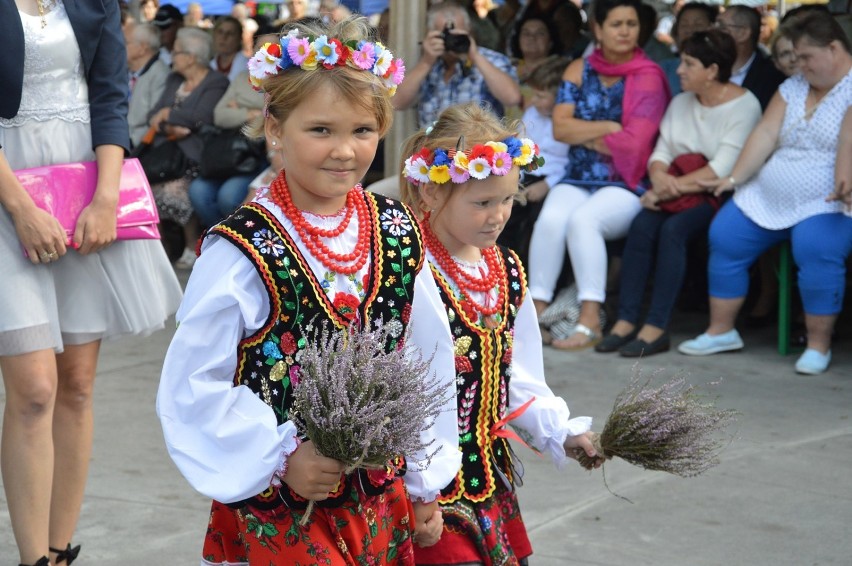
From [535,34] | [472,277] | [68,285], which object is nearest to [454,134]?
[472,277]

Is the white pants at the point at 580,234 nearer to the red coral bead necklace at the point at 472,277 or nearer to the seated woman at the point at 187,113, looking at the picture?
the seated woman at the point at 187,113

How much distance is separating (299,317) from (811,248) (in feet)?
14.5

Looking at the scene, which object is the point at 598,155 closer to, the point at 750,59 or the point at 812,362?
the point at 750,59

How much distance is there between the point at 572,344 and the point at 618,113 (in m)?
1.33

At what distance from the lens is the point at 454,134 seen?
3.04m

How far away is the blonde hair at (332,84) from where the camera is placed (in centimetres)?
241

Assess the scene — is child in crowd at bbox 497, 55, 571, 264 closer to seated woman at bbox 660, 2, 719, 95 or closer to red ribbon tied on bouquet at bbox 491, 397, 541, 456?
seated woman at bbox 660, 2, 719, 95

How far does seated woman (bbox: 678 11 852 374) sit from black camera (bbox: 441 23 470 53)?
1652 millimetres

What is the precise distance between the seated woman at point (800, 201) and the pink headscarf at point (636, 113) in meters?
0.46

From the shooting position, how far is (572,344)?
6719mm

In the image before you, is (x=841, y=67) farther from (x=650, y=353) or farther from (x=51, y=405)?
(x=51, y=405)

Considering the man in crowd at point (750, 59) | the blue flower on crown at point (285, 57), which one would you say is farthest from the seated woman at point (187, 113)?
the blue flower on crown at point (285, 57)

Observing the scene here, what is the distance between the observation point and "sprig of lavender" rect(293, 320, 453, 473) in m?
2.13

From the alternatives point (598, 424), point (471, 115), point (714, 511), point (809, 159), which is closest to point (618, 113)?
point (809, 159)
